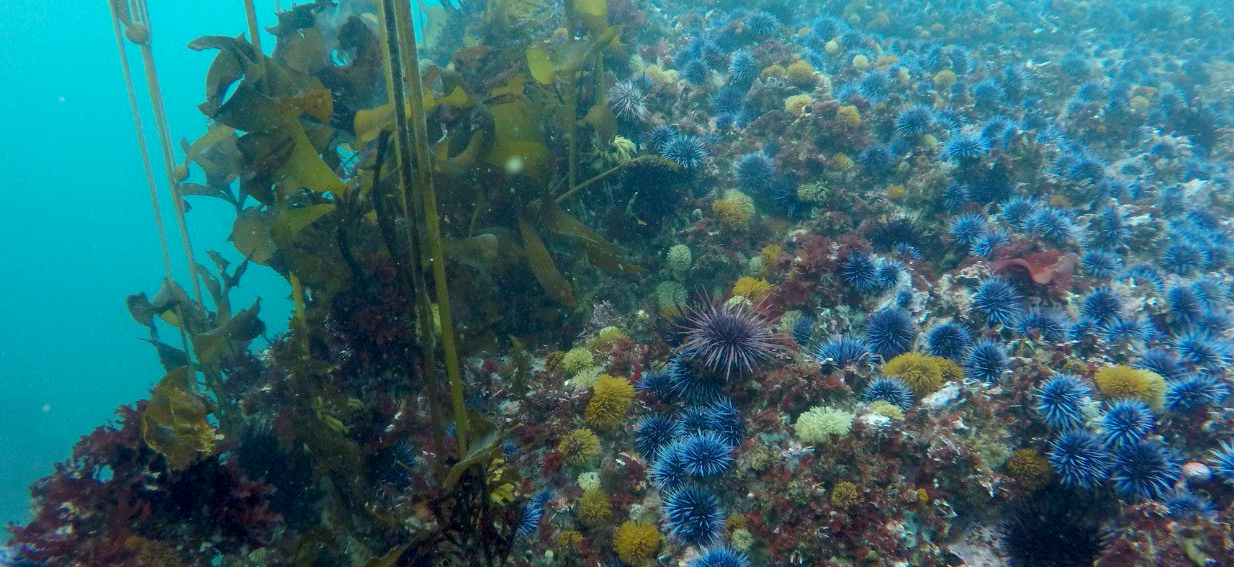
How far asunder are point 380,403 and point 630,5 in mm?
8339

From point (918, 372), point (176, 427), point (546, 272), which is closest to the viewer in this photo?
point (176, 427)

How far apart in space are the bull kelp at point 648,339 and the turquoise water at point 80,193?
61.0m

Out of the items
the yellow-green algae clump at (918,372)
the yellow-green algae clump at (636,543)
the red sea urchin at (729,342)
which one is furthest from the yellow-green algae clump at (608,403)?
the yellow-green algae clump at (918,372)

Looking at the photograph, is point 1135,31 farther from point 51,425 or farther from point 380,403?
point 51,425

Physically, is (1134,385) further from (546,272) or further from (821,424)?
(546,272)

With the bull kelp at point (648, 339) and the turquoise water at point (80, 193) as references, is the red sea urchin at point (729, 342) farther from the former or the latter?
the turquoise water at point (80, 193)

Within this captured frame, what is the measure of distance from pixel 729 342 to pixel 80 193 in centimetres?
12713

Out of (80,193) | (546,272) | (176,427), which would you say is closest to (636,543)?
(546,272)

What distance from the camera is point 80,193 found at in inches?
3536

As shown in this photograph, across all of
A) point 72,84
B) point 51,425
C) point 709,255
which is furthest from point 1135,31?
point 72,84

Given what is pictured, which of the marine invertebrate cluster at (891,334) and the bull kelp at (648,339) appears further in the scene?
the marine invertebrate cluster at (891,334)

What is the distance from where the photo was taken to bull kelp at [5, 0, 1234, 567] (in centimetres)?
322

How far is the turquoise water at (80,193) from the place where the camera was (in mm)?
65500

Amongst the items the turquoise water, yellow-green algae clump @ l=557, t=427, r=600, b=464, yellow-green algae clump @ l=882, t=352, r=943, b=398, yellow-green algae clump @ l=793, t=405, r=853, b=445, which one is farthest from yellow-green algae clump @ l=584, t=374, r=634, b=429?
the turquoise water
